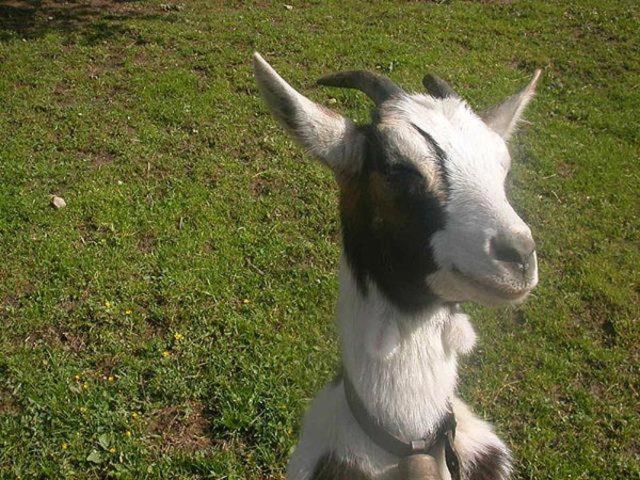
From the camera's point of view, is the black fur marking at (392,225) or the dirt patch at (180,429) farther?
the dirt patch at (180,429)

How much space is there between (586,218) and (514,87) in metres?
2.60

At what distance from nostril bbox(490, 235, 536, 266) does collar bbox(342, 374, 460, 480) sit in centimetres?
79

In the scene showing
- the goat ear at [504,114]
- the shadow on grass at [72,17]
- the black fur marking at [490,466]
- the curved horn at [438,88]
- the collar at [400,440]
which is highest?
the curved horn at [438,88]

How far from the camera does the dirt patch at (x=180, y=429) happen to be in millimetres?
3709

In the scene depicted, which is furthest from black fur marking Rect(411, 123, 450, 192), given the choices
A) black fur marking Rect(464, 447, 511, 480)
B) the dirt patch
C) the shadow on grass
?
the shadow on grass

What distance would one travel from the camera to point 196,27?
360 inches

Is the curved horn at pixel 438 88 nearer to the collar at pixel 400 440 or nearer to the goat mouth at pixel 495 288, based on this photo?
the goat mouth at pixel 495 288

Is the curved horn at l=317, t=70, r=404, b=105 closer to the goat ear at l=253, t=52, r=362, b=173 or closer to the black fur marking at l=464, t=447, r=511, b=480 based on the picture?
the goat ear at l=253, t=52, r=362, b=173

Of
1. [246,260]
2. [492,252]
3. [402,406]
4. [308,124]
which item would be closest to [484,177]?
[492,252]

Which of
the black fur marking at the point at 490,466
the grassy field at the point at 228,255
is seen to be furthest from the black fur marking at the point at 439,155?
the grassy field at the point at 228,255

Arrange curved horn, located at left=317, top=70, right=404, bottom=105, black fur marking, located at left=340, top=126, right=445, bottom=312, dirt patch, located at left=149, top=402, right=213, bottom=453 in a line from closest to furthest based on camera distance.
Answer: black fur marking, located at left=340, top=126, right=445, bottom=312 → curved horn, located at left=317, top=70, right=404, bottom=105 → dirt patch, located at left=149, top=402, right=213, bottom=453

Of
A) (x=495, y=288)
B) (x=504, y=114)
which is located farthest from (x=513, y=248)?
(x=504, y=114)

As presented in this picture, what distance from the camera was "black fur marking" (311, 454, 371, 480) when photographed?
91.2 inches

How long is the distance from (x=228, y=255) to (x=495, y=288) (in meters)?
3.41
